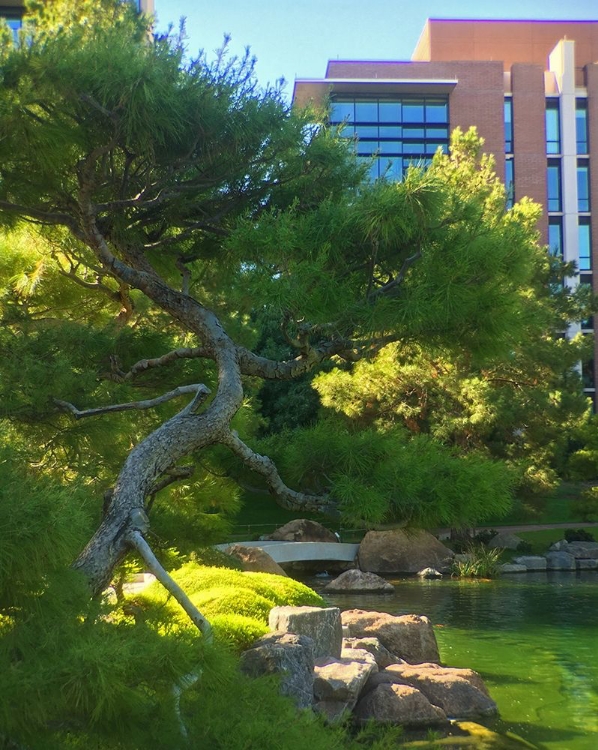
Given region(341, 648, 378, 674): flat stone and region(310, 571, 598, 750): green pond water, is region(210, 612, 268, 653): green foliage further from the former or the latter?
region(310, 571, 598, 750): green pond water

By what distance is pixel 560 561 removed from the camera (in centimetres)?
1836

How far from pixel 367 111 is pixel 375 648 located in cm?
2719

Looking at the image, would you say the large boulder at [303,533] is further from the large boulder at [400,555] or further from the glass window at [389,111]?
the glass window at [389,111]

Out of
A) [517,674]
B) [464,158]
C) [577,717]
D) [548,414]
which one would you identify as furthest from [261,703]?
[464,158]

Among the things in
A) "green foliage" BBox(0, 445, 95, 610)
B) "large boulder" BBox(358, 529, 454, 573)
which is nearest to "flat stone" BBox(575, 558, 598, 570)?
"large boulder" BBox(358, 529, 454, 573)

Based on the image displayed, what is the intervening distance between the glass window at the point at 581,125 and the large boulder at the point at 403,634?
27.8 meters

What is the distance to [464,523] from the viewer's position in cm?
449

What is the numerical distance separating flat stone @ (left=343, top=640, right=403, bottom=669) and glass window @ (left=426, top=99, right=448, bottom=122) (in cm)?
2739

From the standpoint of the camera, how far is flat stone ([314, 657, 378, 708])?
6145mm

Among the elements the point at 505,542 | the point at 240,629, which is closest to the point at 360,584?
the point at 505,542

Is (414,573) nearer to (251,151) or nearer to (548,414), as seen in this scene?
(548,414)

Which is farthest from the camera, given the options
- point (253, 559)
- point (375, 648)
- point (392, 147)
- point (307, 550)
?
point (392, 147)

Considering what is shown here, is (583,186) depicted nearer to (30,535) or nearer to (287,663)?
(287,663)

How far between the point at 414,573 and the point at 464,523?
13.9 meters
